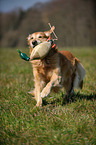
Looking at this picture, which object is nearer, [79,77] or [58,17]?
[79,77]

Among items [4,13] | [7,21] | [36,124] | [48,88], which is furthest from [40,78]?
[4,13]

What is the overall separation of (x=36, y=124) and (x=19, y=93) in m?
1.12

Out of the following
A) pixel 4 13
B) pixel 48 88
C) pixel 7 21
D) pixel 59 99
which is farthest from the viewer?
pixel 4 13

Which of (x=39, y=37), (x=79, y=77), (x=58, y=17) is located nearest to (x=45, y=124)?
(x=39, y=37)

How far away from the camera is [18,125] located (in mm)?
1880

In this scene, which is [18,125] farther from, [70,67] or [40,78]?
[70,67]

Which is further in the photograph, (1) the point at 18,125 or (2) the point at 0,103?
(2) the point at 0,103

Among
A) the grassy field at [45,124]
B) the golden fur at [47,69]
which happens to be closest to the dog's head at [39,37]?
the golden fur at [47,69]

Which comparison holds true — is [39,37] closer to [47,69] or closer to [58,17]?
[47,69]

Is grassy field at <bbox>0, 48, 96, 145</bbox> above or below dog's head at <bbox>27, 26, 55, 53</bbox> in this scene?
below

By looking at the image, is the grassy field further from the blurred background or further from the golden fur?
the blurred background

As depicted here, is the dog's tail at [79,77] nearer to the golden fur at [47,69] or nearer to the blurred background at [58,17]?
the golden fur at [47,69]

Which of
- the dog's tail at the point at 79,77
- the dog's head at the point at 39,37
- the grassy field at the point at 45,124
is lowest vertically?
the grassy field at the point at 45,124

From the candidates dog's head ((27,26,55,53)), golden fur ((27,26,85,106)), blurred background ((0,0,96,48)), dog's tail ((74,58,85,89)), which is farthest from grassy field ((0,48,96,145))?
blurred background ((0,0,96,48))
